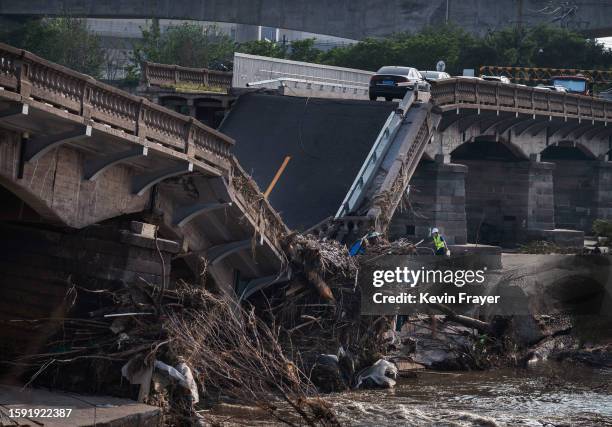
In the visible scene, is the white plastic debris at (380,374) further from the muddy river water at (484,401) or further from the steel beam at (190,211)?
the steel beam at (190,211)

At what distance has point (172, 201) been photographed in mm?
26000

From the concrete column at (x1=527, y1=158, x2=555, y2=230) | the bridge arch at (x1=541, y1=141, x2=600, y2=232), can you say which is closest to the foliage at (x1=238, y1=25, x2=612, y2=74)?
the bridge arch at (x1=541, y1=141, x2=600, y2=232)

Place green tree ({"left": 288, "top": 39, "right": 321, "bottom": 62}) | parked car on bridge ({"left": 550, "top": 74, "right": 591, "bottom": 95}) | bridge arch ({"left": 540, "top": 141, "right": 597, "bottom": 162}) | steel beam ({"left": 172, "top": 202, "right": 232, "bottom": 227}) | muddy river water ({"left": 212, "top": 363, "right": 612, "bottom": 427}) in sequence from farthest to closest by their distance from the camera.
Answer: green tree ({"left": 288, "top": 39, "right": 321, "bottom": 62})
parked car on bridge ({"left": 550, "top": 74, "right": 591, "bottom": 95})
bridge arch ({"left": 540, "top": 141, "right": 597, "bottom": 162})
steel beam ({"left": 172, "top": 202, "right": 232, "bottom": 227})
muddy river water ({"left": 212, "top": 363, "right": 612, "bottom": 427})

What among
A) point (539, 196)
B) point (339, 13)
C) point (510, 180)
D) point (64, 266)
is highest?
point (339, 13)

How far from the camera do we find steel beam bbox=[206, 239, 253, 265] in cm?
2741

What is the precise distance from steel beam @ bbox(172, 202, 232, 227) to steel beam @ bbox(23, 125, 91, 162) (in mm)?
4596

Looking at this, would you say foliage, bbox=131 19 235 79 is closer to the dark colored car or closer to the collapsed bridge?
the collapsed bridge

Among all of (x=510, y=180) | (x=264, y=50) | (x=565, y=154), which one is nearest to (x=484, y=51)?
(x=565, y=154)

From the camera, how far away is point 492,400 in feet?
87.5

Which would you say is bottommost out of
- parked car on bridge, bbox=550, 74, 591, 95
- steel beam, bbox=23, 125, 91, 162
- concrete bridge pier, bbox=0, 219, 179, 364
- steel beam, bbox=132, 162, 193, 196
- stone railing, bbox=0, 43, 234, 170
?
concrete bridge pier, bbox=0, 219, 179, 364

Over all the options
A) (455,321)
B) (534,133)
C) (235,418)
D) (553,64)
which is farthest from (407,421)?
(553,64)

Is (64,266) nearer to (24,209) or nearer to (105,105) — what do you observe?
(24,209)

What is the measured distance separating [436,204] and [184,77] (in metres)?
11.8

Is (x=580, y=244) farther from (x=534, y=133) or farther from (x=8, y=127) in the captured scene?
(x=8, y=127)
